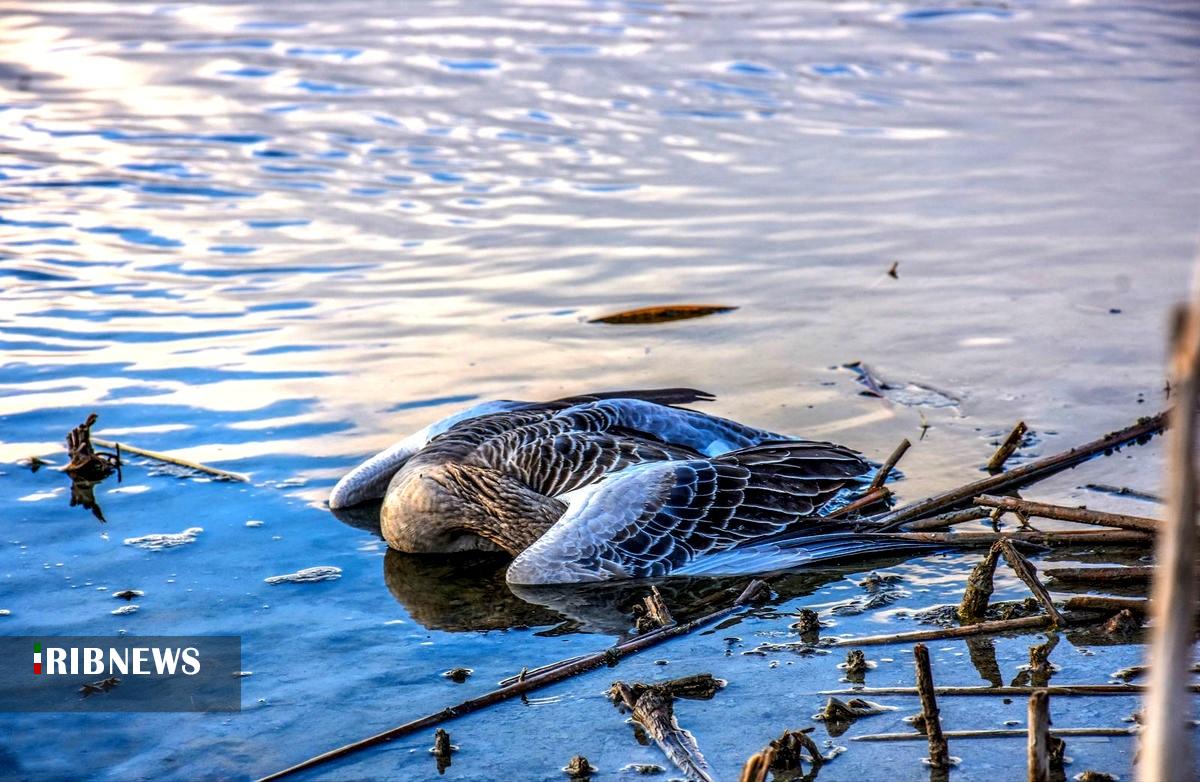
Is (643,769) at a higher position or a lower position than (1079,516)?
lower

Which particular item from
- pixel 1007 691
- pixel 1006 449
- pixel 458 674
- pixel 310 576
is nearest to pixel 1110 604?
pixel 1007 691

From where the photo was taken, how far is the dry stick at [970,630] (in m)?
5.53

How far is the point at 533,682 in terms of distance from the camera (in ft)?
17.6

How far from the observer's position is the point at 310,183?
43.4ft

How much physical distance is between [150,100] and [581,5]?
23.1 feet

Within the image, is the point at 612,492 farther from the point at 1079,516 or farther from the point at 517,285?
the point at 517,285

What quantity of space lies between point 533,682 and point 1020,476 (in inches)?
119

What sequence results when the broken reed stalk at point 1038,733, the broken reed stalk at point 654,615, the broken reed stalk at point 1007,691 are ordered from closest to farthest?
1. the broken reed stalk at point 1038,733
2. the broken reed stalk at point 1007,691
3. the broken reed stalk at point 654,615

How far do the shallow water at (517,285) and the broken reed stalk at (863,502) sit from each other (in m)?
0.50

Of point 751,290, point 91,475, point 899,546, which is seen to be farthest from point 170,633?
point 751,290

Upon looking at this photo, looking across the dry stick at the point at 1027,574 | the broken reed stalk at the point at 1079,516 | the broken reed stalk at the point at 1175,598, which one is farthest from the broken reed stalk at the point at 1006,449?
the broken reed stalk at the point at 1175,598

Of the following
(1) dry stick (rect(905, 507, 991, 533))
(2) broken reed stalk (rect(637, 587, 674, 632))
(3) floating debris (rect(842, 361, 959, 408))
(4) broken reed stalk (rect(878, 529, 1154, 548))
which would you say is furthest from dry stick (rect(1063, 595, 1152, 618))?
(3) floating debris (rect(842, 361, 959, 408))

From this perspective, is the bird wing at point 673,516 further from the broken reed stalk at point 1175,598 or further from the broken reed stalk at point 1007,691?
the broken reed stalk at point 1175,598

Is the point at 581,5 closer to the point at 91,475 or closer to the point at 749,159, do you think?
the point at 749,159
